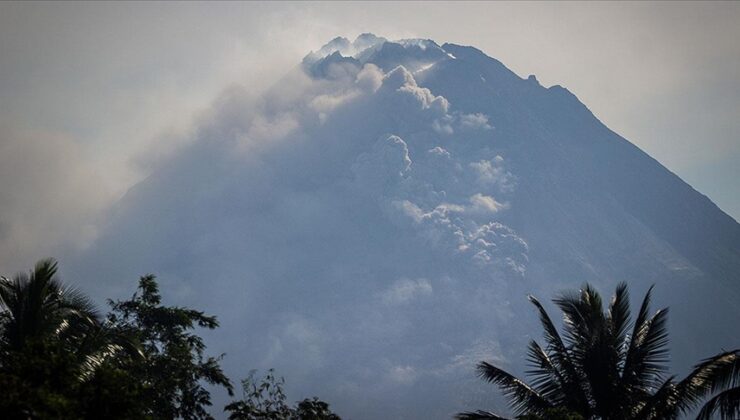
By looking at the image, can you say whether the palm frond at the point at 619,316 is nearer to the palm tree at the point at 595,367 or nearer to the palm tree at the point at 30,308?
the palm tree at the point at 595,367

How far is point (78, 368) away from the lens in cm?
1872

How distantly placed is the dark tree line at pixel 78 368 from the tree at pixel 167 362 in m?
0.05

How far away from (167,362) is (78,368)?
12231 mm

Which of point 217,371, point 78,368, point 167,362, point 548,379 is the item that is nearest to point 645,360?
point 548,379

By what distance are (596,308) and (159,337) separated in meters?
20.1

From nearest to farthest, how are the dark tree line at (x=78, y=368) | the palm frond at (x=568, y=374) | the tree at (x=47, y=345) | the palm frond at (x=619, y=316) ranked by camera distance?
the tree at (x=47, y=345)
the dark tree line at (x=78, y=368)
the palm frond at (x=568, y=374)
the palm frond at (x=619, y=316)

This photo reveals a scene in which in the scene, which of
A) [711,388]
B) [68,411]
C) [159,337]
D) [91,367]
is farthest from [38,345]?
[159,337]

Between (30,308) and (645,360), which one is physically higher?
(30,308)

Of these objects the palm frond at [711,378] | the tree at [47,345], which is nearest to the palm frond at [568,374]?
the palm frond at [711,378]

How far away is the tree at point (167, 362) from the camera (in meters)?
28.9

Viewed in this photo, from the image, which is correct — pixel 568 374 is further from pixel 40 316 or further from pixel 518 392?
pixel 40 316

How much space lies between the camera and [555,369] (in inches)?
1023

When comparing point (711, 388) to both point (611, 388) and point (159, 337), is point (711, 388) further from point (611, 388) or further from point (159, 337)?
point (159, 337)

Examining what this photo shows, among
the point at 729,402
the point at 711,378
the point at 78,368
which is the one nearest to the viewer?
the point at 78,368
